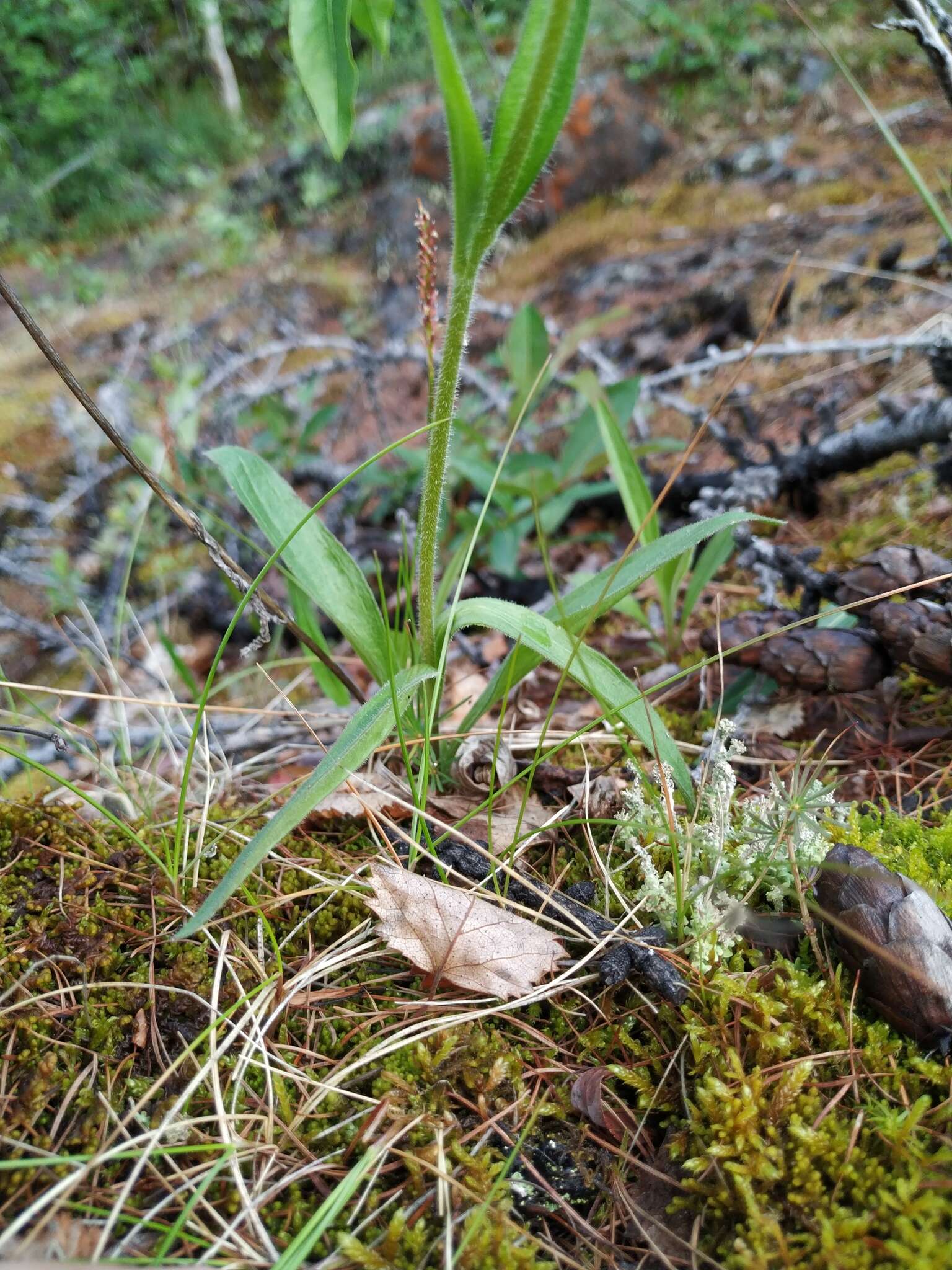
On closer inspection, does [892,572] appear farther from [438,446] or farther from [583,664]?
[438,446]

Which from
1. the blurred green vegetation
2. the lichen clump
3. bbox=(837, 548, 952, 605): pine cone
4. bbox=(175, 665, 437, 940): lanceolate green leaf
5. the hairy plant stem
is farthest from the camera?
the blurred green vegetation

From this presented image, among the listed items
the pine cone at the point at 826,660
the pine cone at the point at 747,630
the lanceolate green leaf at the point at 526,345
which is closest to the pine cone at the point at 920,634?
the pine cone at the point at 826,660

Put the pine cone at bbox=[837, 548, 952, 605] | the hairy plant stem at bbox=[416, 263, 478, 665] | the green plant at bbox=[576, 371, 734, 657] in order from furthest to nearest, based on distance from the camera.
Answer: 1. the green plant at bbox=[576, 371, 734, 657]
2. the pine cone at bbox=[837, 548, 952, 605]
3. the hairy plant stem at bbox=[416, 263, 478, 665]

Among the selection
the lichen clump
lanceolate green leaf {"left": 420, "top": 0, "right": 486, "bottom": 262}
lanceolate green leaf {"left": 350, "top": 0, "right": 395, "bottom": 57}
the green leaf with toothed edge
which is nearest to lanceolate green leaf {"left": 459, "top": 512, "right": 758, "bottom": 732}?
the green leaf with toothed edge

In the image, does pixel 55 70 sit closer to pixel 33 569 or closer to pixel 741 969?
pixel 33 569

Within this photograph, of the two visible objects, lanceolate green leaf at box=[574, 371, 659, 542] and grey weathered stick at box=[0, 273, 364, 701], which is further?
lanceolate green leaf at box=[574, 371, 659, 542]

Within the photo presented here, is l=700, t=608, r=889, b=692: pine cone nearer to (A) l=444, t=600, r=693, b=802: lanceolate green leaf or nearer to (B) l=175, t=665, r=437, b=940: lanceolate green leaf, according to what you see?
(A) l=444, t=600, r=693, b=802: lanceolate green leaf
